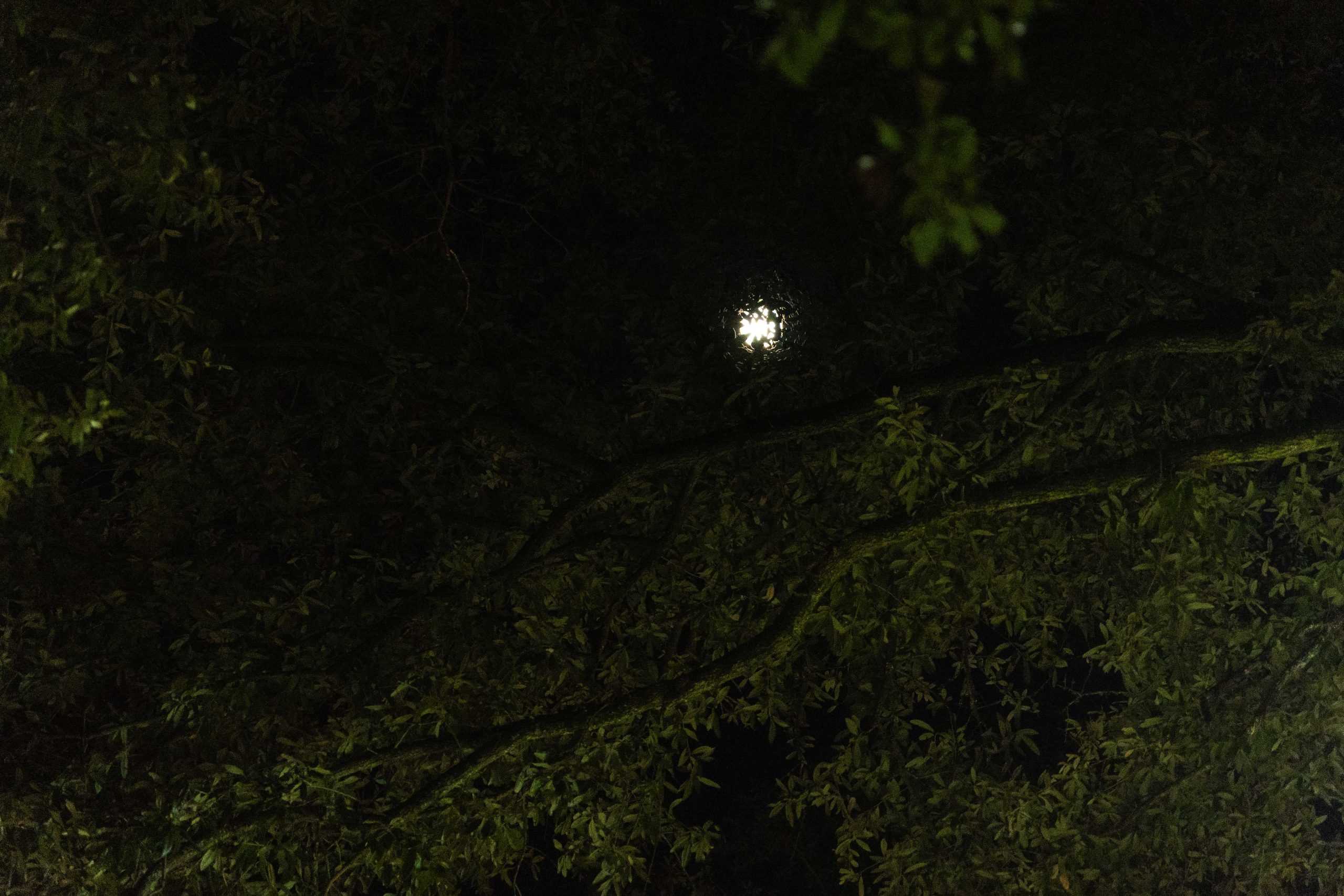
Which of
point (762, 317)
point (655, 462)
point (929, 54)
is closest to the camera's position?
point (929, 54)

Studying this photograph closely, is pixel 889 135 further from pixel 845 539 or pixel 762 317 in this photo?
pixel 762 317

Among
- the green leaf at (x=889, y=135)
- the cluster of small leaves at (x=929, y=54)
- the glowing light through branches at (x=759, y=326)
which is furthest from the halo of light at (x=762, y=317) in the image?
the green leaf at (x=889, y=135)

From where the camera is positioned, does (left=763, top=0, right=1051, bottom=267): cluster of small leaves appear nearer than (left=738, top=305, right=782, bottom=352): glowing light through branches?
Yes

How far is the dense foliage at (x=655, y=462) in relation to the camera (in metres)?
5.60

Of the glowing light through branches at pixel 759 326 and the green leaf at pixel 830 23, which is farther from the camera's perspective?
the glowing light through branches at pixel 759 326

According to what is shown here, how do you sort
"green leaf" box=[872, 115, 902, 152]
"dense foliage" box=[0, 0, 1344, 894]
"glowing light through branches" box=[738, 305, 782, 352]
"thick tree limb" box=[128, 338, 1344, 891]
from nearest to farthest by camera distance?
"green leaf" box=[872, 115, 902, 152]
"thick tree limb" box=[128, 338, 1344, 891]
"dense foliage" box=[0, 0, 1344, 894]
"glowing light through branches" box=[738, 305, 782, 352]

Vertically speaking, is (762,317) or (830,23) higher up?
(830,23)

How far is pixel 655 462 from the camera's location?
6.12 metres

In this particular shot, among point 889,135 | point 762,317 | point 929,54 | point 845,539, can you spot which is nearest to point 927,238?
point 889,135

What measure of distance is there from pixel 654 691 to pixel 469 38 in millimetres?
4067

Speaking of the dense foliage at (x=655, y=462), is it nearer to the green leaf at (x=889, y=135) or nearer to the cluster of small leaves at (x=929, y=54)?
the cluster of small leaves at (x=929, y=54)

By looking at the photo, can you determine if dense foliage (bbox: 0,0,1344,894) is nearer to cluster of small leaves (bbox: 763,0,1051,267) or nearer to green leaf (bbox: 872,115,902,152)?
cluster of small leaves (bbox: 763,0,1051,267)

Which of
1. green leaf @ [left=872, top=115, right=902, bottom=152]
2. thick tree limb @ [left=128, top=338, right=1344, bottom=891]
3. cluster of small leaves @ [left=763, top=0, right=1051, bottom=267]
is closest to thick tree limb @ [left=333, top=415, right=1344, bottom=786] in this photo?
thick tree limb @ [left=128, top=338, right=1344, bottom=891]

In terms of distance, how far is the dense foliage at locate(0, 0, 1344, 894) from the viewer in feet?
18.4
